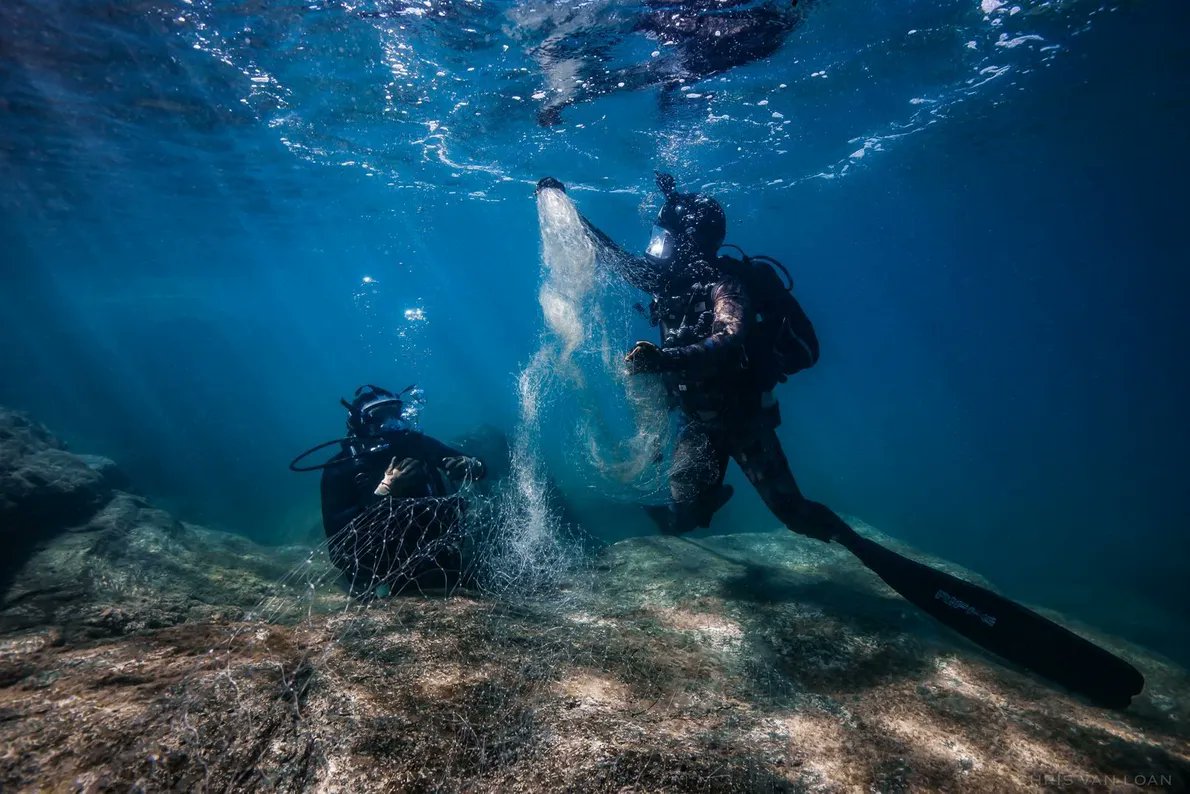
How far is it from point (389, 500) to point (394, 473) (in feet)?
1.25

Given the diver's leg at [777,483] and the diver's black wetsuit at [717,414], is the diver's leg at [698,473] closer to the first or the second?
the diver's black wetsuit at [717,414]

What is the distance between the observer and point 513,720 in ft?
6.38

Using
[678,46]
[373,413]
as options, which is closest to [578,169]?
[678,46]

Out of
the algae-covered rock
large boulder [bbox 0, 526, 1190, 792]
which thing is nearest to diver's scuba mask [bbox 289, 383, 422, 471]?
the algae-covered rock

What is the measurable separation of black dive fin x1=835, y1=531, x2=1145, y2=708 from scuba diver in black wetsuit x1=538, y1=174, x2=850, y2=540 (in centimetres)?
82

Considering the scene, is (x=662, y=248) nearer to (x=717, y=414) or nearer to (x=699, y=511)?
(x=717, y=414)

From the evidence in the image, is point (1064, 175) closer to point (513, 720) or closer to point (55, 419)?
point (513, 720)

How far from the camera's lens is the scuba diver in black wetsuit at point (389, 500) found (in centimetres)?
434

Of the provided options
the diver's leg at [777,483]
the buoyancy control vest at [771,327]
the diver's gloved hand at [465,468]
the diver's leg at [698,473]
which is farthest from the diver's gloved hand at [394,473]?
the buoyancy control vest at [771,327]

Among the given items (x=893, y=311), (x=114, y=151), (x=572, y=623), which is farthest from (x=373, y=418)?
(x=893, y=311)

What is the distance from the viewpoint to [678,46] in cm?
1142

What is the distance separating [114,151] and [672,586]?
25516 millimetres

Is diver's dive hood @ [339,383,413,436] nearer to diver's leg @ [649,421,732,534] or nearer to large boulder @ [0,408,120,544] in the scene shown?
diver's leg @ [649,421,732,534]

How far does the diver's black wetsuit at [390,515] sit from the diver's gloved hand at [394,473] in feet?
0.18
